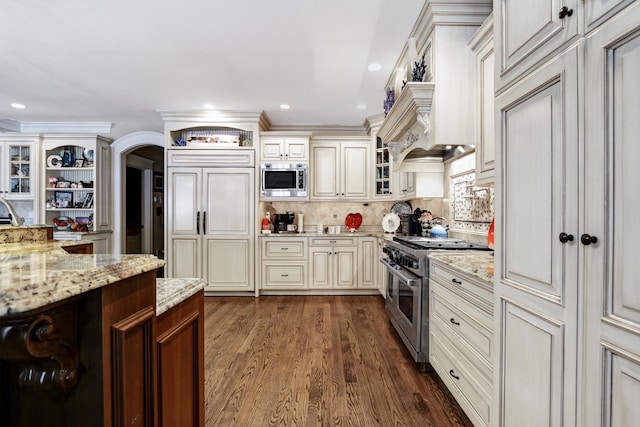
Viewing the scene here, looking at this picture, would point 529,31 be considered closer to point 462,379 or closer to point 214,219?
point 462,379

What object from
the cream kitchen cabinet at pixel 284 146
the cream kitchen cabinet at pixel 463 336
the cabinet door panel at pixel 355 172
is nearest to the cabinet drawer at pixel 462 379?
the cream kitchen cabinet at pixel 463 336

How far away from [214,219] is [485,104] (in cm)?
360

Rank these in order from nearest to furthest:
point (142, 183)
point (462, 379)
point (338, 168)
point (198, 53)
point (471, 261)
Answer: point (462, 379) → point (471, 261) → point (198, 53) → point (338, 168) → point (142, 183)

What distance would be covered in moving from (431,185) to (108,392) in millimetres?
3286

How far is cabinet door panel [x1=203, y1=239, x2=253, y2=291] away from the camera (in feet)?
14.9

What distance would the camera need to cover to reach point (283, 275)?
459 centimetres

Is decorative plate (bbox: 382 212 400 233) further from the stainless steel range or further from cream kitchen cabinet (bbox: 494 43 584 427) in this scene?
cream kitchen cabinet (bbox: 494 43 584 427)

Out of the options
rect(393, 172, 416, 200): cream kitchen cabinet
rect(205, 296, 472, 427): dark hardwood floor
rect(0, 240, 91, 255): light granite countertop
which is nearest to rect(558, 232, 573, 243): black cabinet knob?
rect(205, 296, 472, 427): dark hardwood floor

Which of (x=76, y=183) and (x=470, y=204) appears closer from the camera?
(x=470, y=204)

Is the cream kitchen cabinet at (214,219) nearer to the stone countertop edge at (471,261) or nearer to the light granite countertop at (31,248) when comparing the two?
the light granite countertop at (31,248)

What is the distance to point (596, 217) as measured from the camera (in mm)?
841

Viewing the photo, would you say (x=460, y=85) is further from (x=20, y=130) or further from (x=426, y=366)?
(x=20, y=130)

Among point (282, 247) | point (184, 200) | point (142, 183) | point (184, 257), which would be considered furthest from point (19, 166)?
point (282, 247)

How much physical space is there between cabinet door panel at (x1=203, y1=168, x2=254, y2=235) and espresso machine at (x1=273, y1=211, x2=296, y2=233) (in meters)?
0.53
